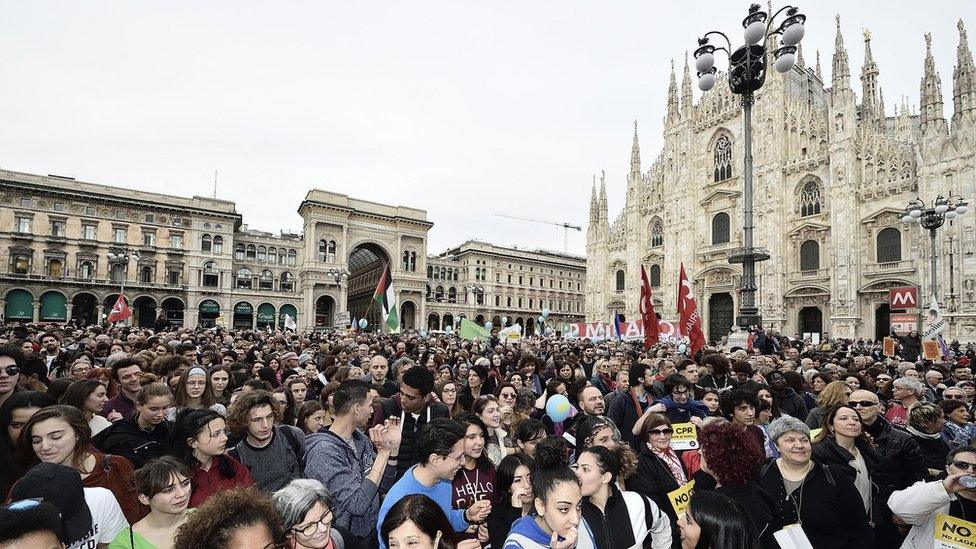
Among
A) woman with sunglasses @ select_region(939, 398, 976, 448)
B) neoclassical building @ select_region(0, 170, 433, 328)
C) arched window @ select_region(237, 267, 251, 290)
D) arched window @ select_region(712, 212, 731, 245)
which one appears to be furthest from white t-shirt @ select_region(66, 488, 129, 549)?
arched window @ select_region(237, 267, 251, 290)

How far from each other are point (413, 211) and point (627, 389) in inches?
2080

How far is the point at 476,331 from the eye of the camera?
18.7 metres

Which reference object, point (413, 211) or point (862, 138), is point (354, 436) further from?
point (413, 211)

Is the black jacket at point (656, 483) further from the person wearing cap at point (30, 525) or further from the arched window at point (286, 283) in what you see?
the arched window at point (286, 283)

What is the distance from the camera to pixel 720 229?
35.1m

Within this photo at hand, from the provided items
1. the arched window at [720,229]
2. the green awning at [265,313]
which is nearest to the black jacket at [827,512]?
the arched window at [720,229]

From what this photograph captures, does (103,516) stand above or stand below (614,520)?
above

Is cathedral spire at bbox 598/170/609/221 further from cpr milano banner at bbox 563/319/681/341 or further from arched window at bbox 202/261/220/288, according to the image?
arched window at bbox 202/261/220/288

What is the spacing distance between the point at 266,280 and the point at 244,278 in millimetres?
2358

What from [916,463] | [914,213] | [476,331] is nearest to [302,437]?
[916,463]

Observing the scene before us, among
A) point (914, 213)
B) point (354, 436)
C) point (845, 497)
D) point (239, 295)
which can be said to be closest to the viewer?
point (845, 497)

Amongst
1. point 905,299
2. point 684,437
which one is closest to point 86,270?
point 684,437

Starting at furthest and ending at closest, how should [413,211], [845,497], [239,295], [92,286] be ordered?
[413,211] < [239,295] < [92,286] < [845,497]

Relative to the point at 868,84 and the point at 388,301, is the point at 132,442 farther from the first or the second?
the point at 868,84
